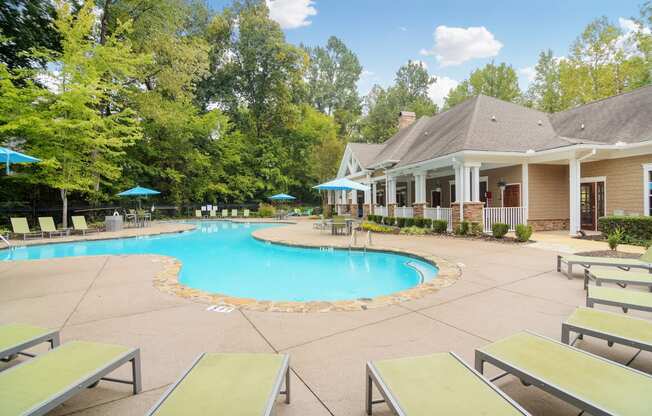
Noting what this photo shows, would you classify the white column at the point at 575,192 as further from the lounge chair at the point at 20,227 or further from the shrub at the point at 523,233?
the lounge chair at the point at 20,227

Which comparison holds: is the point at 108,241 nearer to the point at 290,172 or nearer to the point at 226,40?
the point at 290,172

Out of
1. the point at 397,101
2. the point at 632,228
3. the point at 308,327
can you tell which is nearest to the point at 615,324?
the point at 308,327

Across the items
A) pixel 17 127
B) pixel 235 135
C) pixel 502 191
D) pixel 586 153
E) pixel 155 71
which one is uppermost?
pixel 155 71

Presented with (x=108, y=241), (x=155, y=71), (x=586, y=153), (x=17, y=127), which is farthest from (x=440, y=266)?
(x=155, y=71)

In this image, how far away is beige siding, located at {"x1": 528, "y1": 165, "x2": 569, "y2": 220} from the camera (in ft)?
43.1

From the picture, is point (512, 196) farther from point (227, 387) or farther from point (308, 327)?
point (227, 387)

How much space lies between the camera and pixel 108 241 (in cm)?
1380

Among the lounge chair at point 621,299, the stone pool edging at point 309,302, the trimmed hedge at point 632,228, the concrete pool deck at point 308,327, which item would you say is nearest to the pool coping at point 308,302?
the stone pool edging at point 309,302

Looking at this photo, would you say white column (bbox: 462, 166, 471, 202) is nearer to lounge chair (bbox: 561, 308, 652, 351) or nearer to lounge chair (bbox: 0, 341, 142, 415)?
lounge chair (bbox: 561, 308, 652, 351)

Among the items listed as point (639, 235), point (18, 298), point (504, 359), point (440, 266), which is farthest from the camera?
point (639, 235)

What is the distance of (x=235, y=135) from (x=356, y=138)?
55.7ft

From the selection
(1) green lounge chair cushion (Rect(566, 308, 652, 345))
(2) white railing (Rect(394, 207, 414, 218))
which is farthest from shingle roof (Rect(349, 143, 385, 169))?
(1) green lounge chair cushion (Rect(566, 308, 652, 345))

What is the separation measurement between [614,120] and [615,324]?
1393 centimetres

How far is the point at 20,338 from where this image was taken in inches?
100
